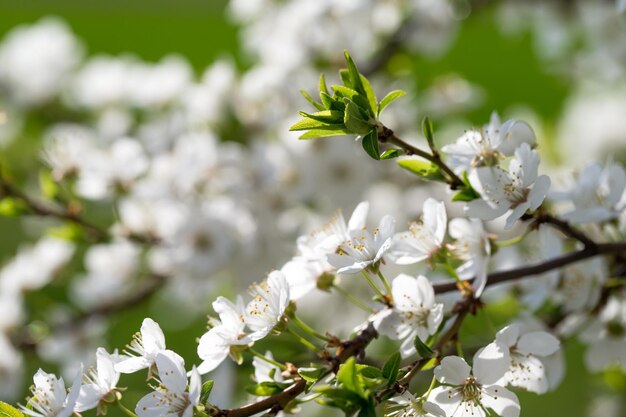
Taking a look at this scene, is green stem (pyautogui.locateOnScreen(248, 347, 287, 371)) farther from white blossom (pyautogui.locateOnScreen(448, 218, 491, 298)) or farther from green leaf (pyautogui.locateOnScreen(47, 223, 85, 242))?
green leaf (pyautogui.locateOnScreen(47, 223, 85, 242))

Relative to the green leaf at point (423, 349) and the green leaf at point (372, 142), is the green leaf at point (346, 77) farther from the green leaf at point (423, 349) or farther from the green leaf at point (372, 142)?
the green leaf at point (423, 349)

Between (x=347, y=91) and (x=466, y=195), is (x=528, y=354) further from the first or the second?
(x=347, y=91)

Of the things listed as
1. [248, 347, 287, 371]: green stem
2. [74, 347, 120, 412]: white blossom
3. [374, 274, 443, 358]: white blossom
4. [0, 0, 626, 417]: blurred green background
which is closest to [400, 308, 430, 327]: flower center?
[374, 274, 443, 358]: white blossom

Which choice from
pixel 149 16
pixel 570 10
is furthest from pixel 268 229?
pixel 149 16

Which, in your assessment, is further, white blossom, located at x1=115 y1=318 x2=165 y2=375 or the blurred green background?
the blurred green background

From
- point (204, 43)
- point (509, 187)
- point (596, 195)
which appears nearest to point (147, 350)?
point (509, 187)

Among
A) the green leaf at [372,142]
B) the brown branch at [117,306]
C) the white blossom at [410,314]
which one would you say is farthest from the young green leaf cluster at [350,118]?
the brown branch at [117,306]
